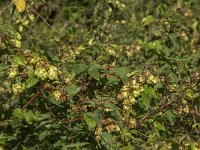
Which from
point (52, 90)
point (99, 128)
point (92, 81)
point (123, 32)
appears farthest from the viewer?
point (123, 32)

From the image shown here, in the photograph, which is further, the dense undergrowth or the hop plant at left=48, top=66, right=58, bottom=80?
the dense undergrowth

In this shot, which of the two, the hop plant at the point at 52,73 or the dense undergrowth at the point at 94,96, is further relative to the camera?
the dense undergrowth at the point at 94,96

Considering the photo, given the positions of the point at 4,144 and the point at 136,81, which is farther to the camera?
the point at 4,144

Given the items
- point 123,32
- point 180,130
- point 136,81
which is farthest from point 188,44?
point 136,81

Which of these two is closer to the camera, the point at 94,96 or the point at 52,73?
the point at 52,73

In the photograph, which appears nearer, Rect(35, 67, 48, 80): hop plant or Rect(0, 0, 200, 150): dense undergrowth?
Rect(35, 67, 48, 80): hop plant

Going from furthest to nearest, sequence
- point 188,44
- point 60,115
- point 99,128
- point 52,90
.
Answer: point 188,44 → point 60,115 → point 52,90 → point 99,128

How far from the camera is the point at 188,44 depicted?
5.46m

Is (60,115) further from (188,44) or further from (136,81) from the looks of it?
(188,44)

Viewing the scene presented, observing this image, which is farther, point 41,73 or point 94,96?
point 94,96

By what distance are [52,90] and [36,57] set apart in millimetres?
253

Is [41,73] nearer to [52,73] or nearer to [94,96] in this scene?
[52,73]

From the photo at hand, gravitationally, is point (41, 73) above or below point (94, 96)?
above

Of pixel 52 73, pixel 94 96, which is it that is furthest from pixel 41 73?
pixel 94 96
